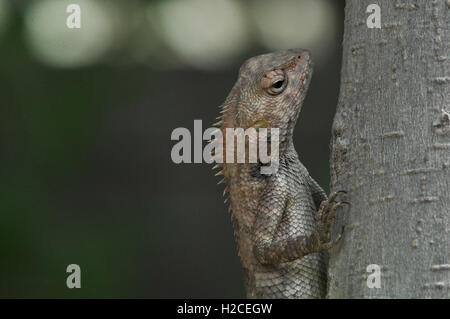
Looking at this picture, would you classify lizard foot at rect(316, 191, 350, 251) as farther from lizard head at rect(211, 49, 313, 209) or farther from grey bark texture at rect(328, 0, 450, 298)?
lizard head at rect(211, 49, 313, 209)

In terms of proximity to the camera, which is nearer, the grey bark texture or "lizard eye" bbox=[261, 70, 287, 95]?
the grey bark texture

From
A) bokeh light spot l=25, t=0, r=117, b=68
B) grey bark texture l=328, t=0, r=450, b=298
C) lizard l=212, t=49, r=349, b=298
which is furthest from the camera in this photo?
Answer: bokeh light spot l=25, t=0, r=117, b=68

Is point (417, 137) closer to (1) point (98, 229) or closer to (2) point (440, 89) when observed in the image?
(2) point (440, 89)

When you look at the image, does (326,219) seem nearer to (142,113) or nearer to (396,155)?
(396,155)

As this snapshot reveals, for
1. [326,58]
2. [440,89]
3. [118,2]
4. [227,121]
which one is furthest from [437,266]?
[118,2]

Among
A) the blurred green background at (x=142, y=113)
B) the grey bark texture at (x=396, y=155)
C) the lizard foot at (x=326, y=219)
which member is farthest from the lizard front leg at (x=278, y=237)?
the blurred green background at (x=142, y=113)

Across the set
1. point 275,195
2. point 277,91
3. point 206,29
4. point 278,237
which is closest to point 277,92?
point 277,91

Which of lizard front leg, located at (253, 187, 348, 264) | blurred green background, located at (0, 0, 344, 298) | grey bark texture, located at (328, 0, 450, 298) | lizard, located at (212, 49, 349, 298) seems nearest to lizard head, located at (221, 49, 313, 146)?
lizard, located at (212, 49, 349, 298)

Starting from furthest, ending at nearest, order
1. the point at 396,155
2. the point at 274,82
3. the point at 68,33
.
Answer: the point at 68,33 < the point at 274,82 < the point at 396,155
